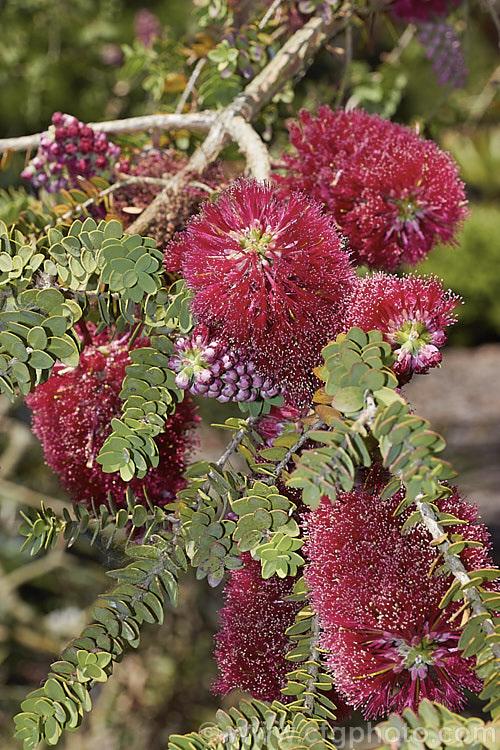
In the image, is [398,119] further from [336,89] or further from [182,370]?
[182,370]

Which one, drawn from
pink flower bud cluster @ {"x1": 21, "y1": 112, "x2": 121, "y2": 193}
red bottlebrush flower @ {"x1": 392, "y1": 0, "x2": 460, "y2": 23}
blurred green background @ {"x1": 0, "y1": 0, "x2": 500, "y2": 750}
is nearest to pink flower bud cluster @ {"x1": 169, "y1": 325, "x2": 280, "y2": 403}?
pink flower bud cluster @ {"x1": 21, "y1": 112, "x2": 121, "y2": 193}

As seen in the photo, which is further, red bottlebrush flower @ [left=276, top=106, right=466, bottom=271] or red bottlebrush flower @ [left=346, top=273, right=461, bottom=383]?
red bottlebrush flower @ [left=276, top=106, right=466, bottom=271]

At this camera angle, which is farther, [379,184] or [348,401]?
[379,184]

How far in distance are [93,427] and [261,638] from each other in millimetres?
184

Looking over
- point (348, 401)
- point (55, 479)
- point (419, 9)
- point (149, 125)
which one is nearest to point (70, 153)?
point (149, 125)

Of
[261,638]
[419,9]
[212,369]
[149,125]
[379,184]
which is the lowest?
[261,638]

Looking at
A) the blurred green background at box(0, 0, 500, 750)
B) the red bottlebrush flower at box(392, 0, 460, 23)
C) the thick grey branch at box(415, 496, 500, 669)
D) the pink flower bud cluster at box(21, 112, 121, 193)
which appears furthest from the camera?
the blurred green background at box(0, 0, 500, 750)

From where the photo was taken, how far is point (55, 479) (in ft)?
4.30

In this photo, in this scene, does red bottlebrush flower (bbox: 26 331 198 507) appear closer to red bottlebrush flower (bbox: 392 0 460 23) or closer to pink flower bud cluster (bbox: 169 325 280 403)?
pink flower bud cluster (bbox: 169 325 280 403)

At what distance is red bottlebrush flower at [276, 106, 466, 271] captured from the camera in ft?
1.64

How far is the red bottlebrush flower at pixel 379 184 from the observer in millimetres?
501

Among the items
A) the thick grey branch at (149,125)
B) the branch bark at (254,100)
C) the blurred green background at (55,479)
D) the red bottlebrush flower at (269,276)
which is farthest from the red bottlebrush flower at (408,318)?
the blurred green background at (55,479)

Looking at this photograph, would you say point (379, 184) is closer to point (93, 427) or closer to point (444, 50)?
point (93, 427)

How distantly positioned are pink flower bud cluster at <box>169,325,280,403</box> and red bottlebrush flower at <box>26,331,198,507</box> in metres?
0.08
